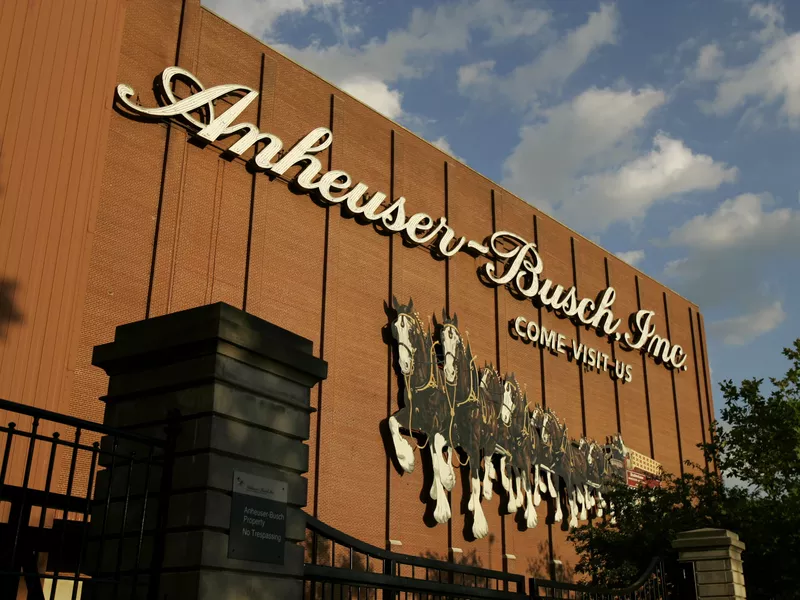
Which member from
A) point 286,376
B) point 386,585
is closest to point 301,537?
point 286,376

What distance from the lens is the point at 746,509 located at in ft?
66.6

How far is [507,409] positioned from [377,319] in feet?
21.8

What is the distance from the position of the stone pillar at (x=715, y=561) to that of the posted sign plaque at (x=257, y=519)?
1028 centimetres

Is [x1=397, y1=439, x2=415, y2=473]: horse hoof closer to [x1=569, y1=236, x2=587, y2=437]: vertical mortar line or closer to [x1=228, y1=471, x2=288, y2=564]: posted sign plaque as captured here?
[x1=569, y1=236, x2=587, y2=437]: vertical mortar line

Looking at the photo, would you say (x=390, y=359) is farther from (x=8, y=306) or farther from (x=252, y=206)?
(x=8, y=306)

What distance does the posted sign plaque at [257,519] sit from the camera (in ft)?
22.1

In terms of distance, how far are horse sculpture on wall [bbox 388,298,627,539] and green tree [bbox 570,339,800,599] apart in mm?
3575

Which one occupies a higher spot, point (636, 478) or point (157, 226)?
point (157, 226)

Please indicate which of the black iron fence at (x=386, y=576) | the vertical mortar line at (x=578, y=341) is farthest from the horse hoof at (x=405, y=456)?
the black iron fence at (x=386, y=576)

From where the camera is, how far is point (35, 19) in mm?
19172

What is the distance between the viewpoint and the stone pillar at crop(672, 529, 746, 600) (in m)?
14.9

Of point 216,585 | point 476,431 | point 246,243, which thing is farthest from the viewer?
point 476,431

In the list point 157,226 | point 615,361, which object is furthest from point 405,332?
point 615,361

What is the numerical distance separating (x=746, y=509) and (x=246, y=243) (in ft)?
46.7
